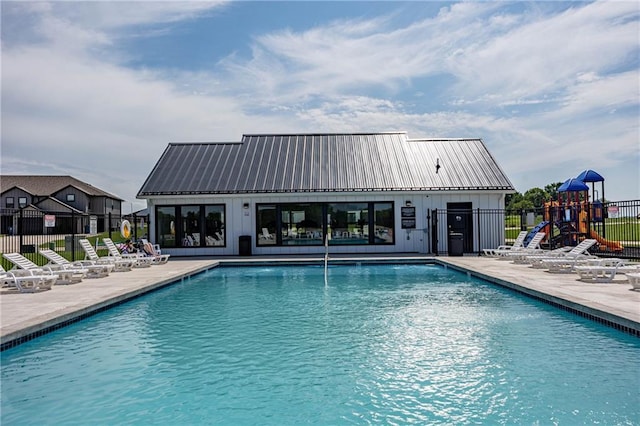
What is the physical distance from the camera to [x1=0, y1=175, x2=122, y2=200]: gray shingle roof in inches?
2173

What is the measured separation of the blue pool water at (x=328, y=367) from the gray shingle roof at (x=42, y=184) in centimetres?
5300

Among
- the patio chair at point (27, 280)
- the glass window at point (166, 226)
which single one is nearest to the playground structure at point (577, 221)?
the glass window at point (166, 226)

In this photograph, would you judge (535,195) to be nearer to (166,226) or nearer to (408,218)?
(408,218)

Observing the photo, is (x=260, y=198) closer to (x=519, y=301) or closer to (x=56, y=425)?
(x=519, y=301)

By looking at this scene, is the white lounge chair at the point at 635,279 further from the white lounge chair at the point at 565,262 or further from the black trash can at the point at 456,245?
the black trash can at the point at 456,245

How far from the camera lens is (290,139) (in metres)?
23.0

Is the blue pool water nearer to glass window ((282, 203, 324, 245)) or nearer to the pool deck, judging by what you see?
the pool deck

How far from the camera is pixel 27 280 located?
384 inches

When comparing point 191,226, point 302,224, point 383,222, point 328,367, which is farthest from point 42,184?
point 328,367

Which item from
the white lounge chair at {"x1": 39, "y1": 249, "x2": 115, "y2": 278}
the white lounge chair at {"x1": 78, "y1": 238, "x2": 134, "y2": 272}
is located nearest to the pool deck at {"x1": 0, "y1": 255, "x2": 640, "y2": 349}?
the white lounge chair at {"x1": 39, "y1": 249, "x2": 115, "y2": 278}

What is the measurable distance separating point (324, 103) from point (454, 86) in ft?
19.0

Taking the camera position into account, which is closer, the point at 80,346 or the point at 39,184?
the point at 80,346

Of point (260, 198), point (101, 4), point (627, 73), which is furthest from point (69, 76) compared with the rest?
point (627, 73)

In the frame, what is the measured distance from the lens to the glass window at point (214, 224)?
19359 mm
